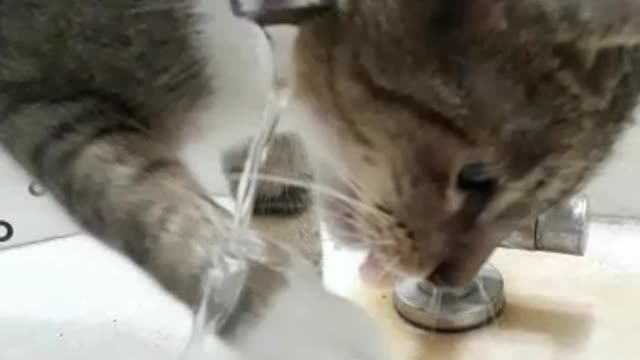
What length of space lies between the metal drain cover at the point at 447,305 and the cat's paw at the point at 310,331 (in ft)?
0.42

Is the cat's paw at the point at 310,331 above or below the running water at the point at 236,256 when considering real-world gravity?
below

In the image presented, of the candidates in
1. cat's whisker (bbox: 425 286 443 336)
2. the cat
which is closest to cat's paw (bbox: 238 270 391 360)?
the cat

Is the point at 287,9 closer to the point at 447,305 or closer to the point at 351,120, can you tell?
the point at 351,120

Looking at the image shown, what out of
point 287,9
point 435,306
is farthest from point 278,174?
point 287,9

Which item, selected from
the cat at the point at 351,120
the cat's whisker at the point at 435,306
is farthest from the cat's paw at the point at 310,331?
the cat's whisker at the point at 435,306

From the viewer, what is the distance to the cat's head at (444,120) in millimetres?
841

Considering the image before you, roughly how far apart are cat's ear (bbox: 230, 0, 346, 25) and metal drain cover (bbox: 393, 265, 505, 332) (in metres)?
0.30

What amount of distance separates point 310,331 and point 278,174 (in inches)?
8.0

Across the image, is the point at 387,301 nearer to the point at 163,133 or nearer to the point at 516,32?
the point at 163,133

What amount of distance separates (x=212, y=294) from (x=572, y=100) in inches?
10.8

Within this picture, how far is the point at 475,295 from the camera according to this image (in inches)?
46.1

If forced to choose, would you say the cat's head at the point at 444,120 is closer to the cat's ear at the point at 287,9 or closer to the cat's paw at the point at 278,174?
the cat's ear at the point at 287,9

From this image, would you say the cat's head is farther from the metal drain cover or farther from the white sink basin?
the white sink basin

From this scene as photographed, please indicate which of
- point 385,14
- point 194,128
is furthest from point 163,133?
point 385,14
